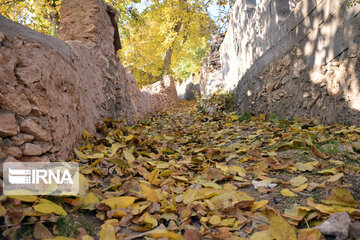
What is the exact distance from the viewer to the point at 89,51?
2545mm

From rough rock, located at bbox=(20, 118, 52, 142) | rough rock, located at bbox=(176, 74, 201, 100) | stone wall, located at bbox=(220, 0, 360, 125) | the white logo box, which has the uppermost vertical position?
rough rock, located at bbox=(176, 74, 201, 100)

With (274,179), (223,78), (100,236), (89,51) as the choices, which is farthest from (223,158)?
(223,78)

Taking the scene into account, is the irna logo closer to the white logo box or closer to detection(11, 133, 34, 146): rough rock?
the white logo box

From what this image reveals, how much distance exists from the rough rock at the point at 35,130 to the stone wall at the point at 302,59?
2325 millimetres

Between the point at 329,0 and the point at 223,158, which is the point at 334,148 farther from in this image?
the point at 329,0

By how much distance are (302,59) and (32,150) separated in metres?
2.79

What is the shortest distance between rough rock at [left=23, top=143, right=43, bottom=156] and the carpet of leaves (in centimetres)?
26

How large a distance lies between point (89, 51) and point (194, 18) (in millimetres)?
7623

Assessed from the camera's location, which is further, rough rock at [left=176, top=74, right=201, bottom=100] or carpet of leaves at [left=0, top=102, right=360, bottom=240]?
rough rock at [left=176, top=74, right=201, bottom=100]

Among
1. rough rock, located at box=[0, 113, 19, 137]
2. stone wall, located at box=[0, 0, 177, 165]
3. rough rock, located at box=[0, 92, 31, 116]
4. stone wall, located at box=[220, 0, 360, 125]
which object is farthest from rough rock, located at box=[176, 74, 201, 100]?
rough rock, located at box=[0, 113, 19, 137]

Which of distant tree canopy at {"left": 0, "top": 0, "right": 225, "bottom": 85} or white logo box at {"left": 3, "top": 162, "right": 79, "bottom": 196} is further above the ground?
distant tree canopy at {"left": 0, "top": 0, "right": 225, "bottom": 85}

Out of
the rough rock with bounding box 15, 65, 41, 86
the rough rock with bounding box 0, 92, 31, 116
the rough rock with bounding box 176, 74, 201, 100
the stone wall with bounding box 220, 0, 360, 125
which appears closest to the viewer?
the rough rock with bounding box 0, 92, 31, 116

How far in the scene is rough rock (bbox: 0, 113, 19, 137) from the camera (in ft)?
3.72

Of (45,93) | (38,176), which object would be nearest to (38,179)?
(38,176)
